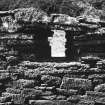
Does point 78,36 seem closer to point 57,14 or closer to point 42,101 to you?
point 57,14

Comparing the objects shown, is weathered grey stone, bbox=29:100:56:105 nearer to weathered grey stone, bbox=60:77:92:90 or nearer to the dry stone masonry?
the dry stone masonry

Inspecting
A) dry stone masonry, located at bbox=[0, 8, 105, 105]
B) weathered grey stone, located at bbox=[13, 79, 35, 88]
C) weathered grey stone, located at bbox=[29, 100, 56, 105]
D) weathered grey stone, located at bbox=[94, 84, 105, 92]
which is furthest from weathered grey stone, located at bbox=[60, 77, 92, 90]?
weathered grey stone, located at bbox=[13, 79, 35, 88]

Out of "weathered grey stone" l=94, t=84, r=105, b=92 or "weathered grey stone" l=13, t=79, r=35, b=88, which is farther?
"weathered grey stone" l=13, t=79, r=35, b=88

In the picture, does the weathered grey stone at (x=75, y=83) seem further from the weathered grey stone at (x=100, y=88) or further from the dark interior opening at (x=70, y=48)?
the dark interior opening at (x=70, y=48)

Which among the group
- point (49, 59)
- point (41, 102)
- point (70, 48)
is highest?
point (70, 48)

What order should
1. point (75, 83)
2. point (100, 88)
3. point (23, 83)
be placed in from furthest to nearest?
point (23, 83)
point (75, 83)
point (100, 88)

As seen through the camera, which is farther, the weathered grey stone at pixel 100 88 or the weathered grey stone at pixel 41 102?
the weathered grey stone at pixel 41 102

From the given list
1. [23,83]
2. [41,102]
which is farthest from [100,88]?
[23,83]

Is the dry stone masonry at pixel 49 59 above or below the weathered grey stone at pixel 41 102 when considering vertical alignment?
above

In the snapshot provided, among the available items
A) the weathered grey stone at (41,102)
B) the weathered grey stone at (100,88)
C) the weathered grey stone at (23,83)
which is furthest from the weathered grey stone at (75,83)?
the weathered grey stone at (23,83)

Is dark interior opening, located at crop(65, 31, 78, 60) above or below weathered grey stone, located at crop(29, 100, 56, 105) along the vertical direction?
above

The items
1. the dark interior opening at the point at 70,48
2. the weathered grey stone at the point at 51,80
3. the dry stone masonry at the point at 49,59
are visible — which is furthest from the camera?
the dark interior opening at the point at 70,48

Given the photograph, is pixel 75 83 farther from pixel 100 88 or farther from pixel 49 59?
pixel 49 59

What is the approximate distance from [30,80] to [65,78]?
532mm
